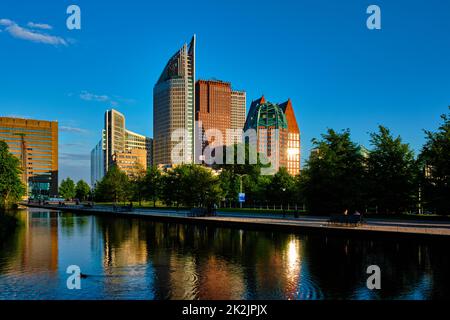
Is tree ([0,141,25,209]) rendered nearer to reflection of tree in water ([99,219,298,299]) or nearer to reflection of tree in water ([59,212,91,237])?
reflection of tree in water ([59,212,91,237])

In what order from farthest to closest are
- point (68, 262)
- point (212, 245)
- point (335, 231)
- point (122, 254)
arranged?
point (335, 231) → point (212, 245) → point (122, 254) → point (68, 262)

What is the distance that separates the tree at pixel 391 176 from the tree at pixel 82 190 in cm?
13446

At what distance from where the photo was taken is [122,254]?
22578 millimetres

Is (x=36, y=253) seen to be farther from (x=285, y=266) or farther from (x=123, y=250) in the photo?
(x=285, y=266)

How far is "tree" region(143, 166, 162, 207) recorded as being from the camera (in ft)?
257

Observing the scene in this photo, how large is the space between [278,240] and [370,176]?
21.4m

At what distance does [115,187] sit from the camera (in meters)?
106

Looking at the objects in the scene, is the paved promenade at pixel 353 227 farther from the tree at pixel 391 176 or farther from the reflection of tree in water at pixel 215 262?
the tree at pixel 391 176

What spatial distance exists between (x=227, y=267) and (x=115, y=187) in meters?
91.7

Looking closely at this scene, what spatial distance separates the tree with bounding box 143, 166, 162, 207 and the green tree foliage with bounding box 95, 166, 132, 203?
A: 17547 mm

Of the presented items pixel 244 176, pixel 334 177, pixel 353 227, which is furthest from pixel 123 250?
pixel 244 176

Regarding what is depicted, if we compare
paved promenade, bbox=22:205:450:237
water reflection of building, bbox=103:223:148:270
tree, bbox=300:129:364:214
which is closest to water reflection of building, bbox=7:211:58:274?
water reflection of building, bbox=103:223:148:270
